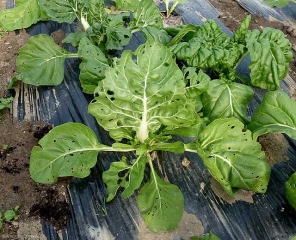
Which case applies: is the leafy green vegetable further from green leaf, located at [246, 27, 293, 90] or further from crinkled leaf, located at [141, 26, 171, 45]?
green leaf, located at [246, 27, 293, 90]

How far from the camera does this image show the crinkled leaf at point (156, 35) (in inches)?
115

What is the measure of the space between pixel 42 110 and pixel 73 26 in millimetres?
1065

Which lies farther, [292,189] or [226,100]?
[226,100]

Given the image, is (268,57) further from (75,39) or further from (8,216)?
(8,216)

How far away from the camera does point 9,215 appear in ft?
7.03

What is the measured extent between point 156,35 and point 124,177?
1260mm

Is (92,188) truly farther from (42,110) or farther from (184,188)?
(42,110)

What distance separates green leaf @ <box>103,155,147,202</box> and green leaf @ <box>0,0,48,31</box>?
1865 millimetres

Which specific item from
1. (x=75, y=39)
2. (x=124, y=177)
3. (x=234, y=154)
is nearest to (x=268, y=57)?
(x=234, y=154)

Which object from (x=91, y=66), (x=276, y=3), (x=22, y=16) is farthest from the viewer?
(x=276, y=3)

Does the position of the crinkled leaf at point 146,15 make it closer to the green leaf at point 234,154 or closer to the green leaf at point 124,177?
the green leaf at point 234,154

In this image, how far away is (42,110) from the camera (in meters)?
2.76

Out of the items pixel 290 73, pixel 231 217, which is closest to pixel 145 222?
pixel 231 217

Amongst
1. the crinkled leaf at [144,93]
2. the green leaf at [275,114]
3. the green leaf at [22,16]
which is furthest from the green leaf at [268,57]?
the green leaf at [22,16]
